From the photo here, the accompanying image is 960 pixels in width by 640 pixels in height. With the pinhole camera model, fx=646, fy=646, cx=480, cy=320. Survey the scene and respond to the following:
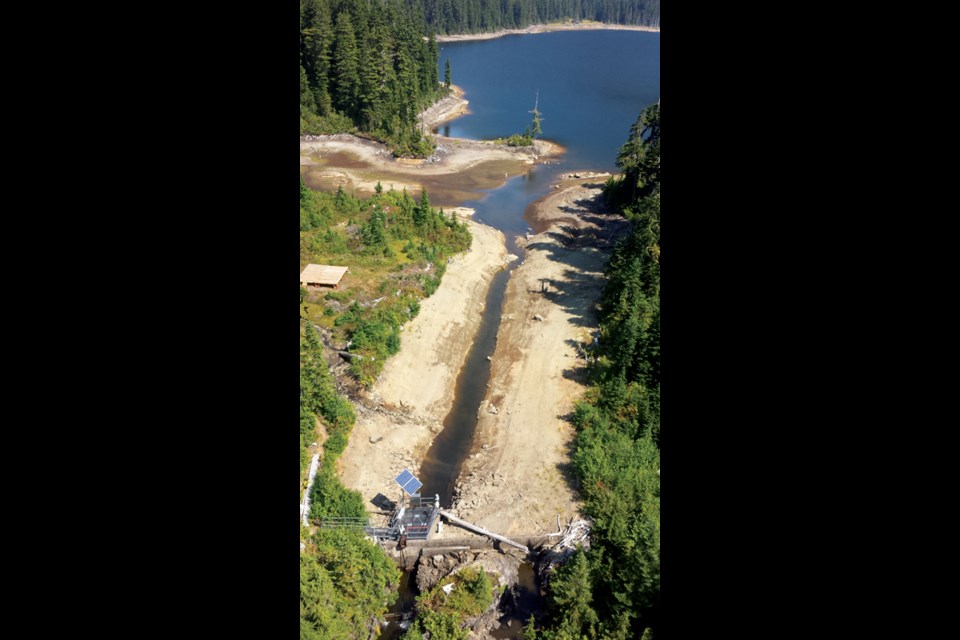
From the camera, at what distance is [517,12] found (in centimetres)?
13775

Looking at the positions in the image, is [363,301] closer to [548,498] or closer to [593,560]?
[548,498]

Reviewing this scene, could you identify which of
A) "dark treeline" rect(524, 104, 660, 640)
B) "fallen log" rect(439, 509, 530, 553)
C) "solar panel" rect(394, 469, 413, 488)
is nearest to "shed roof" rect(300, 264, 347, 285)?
"dark treeline" rect(524, 104, 660, 640)

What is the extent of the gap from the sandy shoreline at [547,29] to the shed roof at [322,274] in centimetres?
10030

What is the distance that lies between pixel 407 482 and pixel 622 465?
6.86 m

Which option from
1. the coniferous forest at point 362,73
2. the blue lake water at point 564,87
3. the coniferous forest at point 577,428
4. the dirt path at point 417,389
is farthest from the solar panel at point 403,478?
the coniferous forest at point 362,73

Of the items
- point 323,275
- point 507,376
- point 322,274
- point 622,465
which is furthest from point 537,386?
point 322,274

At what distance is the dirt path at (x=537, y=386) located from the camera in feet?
66.8

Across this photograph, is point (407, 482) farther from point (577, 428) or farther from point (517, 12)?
point (517, 12)

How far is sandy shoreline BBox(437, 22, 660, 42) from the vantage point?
124375 millimetres
